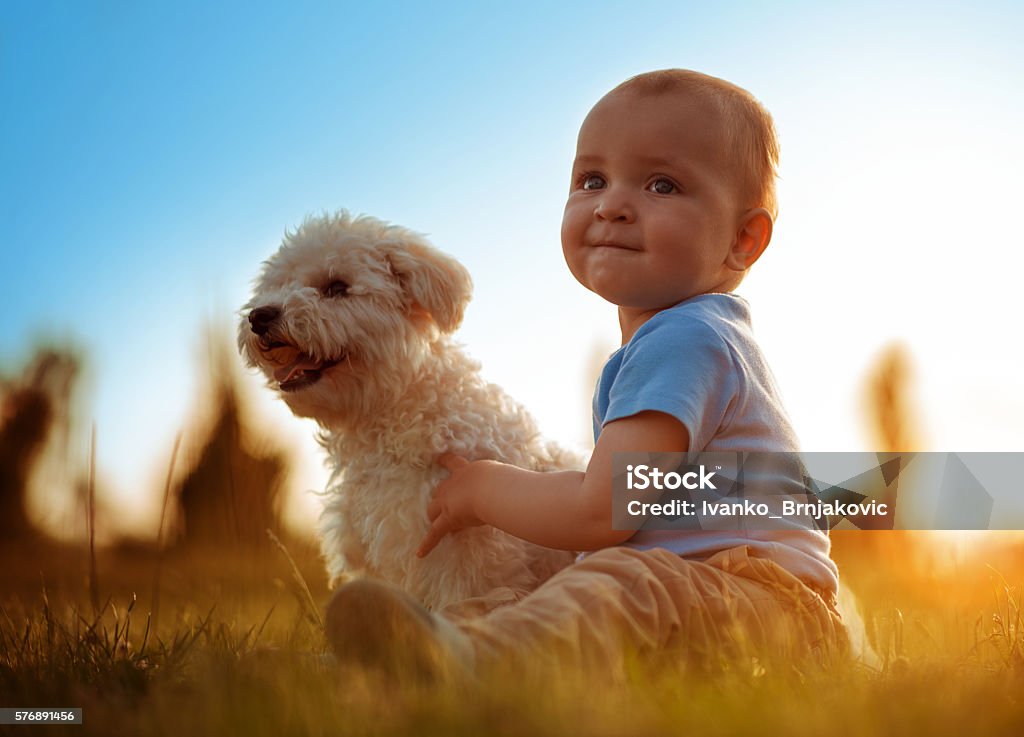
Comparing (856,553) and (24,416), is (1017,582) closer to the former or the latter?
(856,553)

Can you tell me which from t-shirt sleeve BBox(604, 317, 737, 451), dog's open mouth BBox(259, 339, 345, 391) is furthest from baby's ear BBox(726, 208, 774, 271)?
dog's open mouth BBox(259, 339, 345, 391)

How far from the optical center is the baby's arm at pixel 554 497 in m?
2.38

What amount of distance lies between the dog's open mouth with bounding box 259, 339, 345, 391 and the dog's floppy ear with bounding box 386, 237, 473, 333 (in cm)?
39

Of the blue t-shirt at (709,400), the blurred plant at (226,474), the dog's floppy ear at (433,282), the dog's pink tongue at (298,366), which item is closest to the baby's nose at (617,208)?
the blue t-shirt at (709,400)

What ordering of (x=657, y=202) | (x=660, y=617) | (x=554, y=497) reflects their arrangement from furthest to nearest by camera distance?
(x=657, y=202) < (x=554, y=497) < (x=660, y=617)

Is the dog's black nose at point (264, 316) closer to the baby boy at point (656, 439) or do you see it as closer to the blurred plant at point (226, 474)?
the baby boy at point (656, 439)

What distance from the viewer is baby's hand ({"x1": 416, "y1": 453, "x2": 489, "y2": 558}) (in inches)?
112

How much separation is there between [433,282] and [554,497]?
1.14 meters

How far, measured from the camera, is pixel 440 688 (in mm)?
1811

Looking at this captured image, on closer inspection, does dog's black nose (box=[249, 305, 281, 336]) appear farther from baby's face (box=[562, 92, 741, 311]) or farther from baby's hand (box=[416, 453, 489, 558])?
baby's face (box=[562, 92, 741, 311])

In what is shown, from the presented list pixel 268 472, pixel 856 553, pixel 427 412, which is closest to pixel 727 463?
pixel 427 412

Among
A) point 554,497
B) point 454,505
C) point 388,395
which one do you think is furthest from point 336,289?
point 554,497

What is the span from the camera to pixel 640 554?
2266 millimetres

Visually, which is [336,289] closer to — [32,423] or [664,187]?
[664,187]
